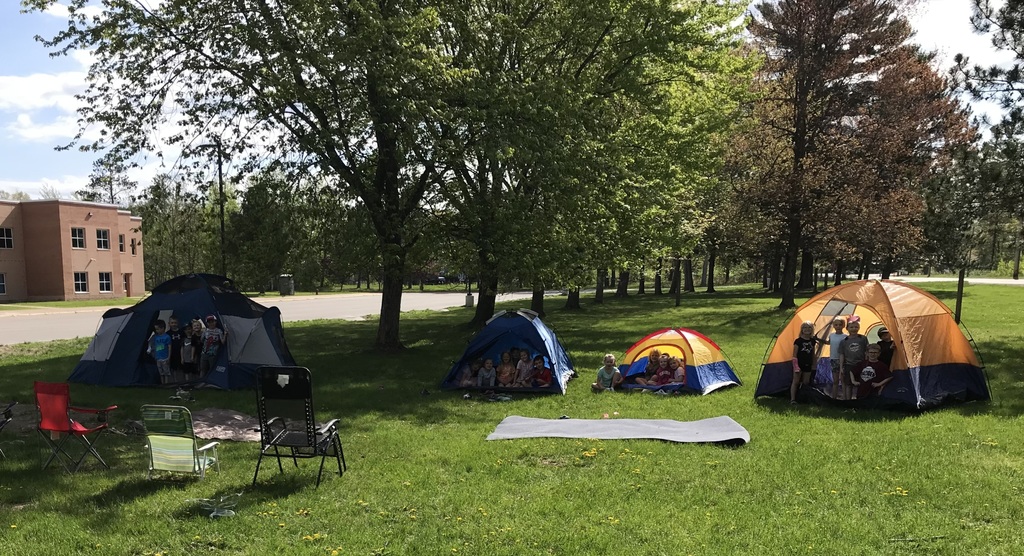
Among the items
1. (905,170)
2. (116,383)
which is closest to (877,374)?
(116,383)

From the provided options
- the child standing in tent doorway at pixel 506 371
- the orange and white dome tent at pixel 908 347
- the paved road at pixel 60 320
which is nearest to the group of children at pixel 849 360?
the orange and white dome tent at pixel 908 347

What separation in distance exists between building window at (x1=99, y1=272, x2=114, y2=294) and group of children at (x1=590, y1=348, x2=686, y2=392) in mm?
47338

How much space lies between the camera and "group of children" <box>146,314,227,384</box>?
12438 mm

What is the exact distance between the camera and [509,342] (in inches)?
495

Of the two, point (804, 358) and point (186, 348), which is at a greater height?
point (186, 348)

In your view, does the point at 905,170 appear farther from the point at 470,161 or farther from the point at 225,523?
the point at 225,523

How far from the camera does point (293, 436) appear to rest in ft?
22.7

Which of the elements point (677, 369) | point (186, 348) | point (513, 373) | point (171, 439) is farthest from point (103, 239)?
point (171, 439)

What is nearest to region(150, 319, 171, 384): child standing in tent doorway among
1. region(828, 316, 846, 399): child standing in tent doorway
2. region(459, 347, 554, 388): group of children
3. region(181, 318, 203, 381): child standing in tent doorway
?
region(181, 318, 203, 381): child standing in tent doorway

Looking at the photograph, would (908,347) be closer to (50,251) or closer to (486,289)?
(486,289)

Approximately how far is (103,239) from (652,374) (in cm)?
4844

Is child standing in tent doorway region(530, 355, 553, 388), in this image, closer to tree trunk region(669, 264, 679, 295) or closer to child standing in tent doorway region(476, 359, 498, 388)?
child standing in tent doorway region(476, 359, 498, 388)

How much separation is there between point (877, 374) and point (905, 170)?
24162mm

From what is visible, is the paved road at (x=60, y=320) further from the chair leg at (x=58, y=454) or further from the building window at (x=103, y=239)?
the chair leg at (x=58, y=454)
